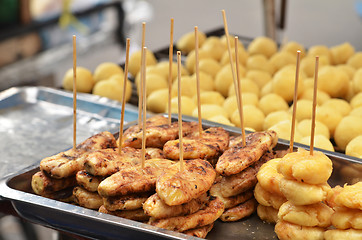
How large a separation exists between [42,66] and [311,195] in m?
5.02

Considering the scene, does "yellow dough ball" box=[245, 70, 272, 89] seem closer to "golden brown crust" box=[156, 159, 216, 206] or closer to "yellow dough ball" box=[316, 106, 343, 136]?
"yellow dough ball" box=[316, 106, 343, 136]

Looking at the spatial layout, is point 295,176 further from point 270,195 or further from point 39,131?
point 39,131

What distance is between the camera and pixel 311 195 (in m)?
1.35

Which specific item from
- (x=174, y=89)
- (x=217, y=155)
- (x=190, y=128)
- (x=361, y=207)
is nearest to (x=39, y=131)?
(x=174, y=89)

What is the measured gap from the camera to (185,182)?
138 cm

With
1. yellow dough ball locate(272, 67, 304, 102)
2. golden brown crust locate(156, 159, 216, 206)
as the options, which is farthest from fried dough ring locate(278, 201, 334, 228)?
yellow dough ball locate(272, 67, 304, 102)

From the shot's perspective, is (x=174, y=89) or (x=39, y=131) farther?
(x=174, y=89)

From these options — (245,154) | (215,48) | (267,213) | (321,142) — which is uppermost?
(215,48)

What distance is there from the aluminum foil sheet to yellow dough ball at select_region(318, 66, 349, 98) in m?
1.09

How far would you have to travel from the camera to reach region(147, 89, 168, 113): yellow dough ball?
258 centimetres

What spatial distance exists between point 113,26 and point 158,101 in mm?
4779

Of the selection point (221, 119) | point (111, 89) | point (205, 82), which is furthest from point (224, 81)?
point (111, 89)

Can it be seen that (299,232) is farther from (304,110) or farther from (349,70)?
(349,70)

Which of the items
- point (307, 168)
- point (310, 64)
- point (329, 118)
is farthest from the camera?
point (310, 64)
